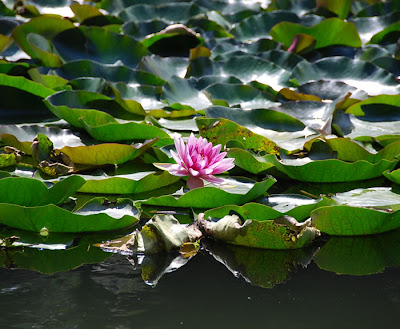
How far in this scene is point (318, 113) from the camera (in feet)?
8.65

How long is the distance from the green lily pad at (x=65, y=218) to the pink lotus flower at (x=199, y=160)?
25 centimetres

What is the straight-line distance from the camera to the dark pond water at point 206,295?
1232 millimetres

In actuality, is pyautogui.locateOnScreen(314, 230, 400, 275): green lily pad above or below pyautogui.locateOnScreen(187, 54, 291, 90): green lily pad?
above

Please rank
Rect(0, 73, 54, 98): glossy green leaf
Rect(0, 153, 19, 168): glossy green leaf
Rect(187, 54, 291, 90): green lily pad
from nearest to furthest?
Rect(0, 153, 19, 168): glossy green leaf
Rect(0, 73, 54, 98): glossy green leaf
Rect(187, 54, 291, 90): green lily pad

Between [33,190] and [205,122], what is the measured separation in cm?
71

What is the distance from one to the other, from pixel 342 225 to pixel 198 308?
57 cm

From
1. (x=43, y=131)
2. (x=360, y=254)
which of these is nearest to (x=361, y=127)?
(x=360, y=254)

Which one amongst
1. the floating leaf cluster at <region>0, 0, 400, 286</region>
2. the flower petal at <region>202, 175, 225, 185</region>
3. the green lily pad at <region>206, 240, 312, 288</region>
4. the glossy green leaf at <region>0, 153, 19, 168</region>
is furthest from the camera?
the glossy green leaf at <region>0, 153, 19, 168</region>

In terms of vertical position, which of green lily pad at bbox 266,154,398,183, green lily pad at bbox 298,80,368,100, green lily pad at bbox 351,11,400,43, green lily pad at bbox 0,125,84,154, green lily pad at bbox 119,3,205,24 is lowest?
green lily pad at bbox 119,3,205,24

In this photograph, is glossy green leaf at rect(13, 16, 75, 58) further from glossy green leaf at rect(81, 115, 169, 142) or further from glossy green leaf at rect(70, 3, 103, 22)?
glossy green leaf at rect(81, 115, 169, 142)

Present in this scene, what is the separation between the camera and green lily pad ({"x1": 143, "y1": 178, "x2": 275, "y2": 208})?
1.81m

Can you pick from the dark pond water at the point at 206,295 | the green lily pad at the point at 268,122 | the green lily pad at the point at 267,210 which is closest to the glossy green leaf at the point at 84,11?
the green lily pad at the point at 268,122

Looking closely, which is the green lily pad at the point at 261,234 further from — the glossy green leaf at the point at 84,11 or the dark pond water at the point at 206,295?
the glossy green leaf at the point at 84,11

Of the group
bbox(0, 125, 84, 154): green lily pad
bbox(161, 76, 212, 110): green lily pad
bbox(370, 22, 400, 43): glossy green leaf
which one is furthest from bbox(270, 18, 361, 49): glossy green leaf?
bbox(0, 125, 84, 154): green lily pad
